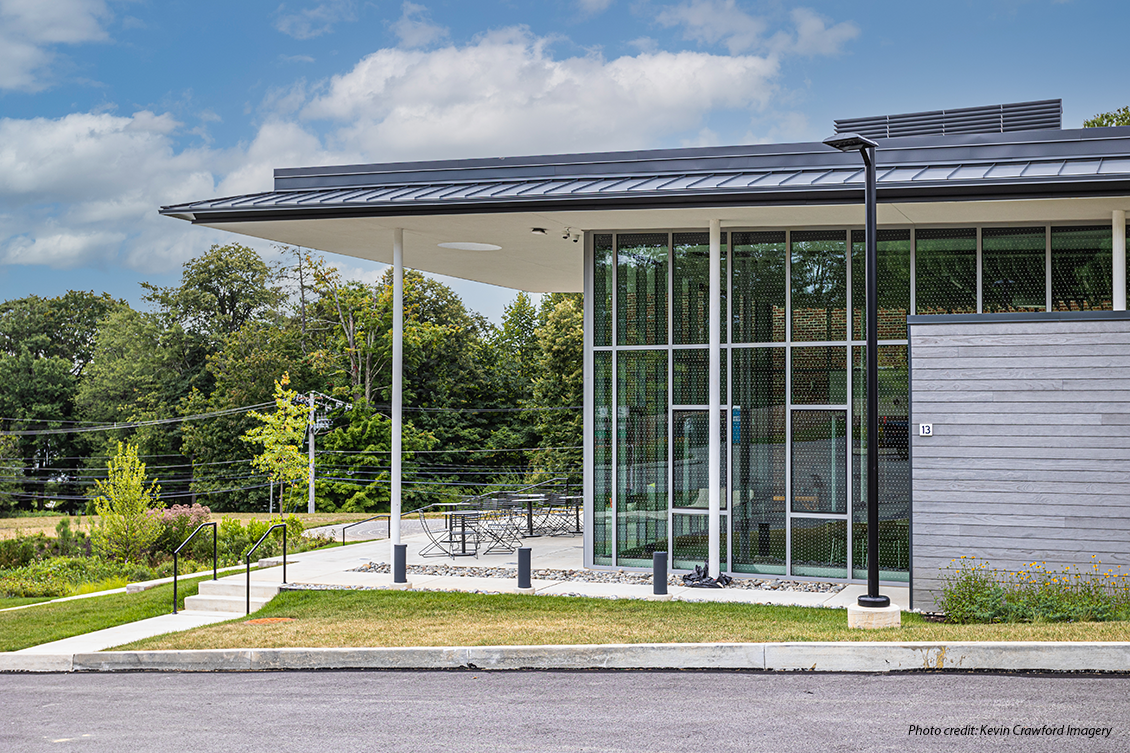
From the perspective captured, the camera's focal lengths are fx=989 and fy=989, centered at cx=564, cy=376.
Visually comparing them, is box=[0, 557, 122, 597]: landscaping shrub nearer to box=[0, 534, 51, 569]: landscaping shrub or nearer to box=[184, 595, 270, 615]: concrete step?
box=[0, 534, 51, 569]: landscaping shrub

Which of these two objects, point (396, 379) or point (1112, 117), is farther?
point (1112, 117)

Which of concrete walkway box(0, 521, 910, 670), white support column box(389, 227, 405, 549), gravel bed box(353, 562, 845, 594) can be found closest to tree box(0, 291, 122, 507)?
concrete walkway box(0, 521, 910, 670)

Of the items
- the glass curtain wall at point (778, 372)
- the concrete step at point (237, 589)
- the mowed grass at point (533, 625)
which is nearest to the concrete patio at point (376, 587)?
the concrete step at point (237, 589)

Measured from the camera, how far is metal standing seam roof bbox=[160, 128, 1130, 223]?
11.1m

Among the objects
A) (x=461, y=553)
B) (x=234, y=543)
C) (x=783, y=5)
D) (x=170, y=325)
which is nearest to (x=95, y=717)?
(x=461, y=553)

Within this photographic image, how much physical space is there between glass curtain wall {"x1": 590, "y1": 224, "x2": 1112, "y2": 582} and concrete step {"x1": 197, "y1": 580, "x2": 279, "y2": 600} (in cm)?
Answer: 448

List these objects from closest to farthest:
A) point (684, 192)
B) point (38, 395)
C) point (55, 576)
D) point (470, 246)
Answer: point (684, 192), point (470, 246), point (55, 576), point (38, 395)

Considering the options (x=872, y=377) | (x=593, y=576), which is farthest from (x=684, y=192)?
(x=593, y=576)

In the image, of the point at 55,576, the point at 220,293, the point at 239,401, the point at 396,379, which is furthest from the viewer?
the point at 220,293

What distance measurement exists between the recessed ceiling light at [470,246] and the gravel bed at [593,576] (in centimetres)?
498

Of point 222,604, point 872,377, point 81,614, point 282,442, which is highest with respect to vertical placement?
point 872,377

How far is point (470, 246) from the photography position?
52.0 ft

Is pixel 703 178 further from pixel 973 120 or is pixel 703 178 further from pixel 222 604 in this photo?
pixel 222 604

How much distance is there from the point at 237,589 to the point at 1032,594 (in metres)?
9.84
